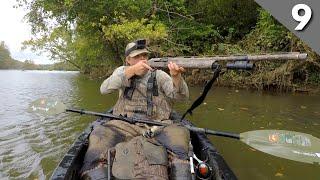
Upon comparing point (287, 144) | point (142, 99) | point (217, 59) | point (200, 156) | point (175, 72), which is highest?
point (217, 59)

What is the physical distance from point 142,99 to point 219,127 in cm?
386

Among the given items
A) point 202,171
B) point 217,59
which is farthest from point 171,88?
point 202,171

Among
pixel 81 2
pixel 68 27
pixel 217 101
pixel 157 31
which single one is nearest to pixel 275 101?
pixel 217 101

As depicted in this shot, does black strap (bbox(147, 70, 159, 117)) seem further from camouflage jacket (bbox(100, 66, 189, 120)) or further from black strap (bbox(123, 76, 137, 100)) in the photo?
black strap (bbox(123, 76, 137, 100))

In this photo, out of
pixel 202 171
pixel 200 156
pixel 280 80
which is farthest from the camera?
pixel 280 80

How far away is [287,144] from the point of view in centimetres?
409

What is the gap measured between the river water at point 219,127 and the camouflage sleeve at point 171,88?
4.63 ft

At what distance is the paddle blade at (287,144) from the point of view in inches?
155

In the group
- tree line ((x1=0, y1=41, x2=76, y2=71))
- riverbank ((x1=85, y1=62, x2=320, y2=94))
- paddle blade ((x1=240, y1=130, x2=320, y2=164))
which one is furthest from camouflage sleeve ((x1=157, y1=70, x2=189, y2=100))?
tree line ((x1=0, y1=41, x2=76, y2=71))

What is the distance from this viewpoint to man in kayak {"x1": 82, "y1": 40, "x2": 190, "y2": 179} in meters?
3.73

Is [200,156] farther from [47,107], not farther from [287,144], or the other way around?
[47,107]

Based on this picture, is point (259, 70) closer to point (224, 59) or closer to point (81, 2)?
point (81, 2)

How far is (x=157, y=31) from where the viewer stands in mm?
14227

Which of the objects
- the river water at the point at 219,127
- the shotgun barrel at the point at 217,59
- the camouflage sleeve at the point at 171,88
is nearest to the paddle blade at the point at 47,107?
the river water at the point at 219,127
